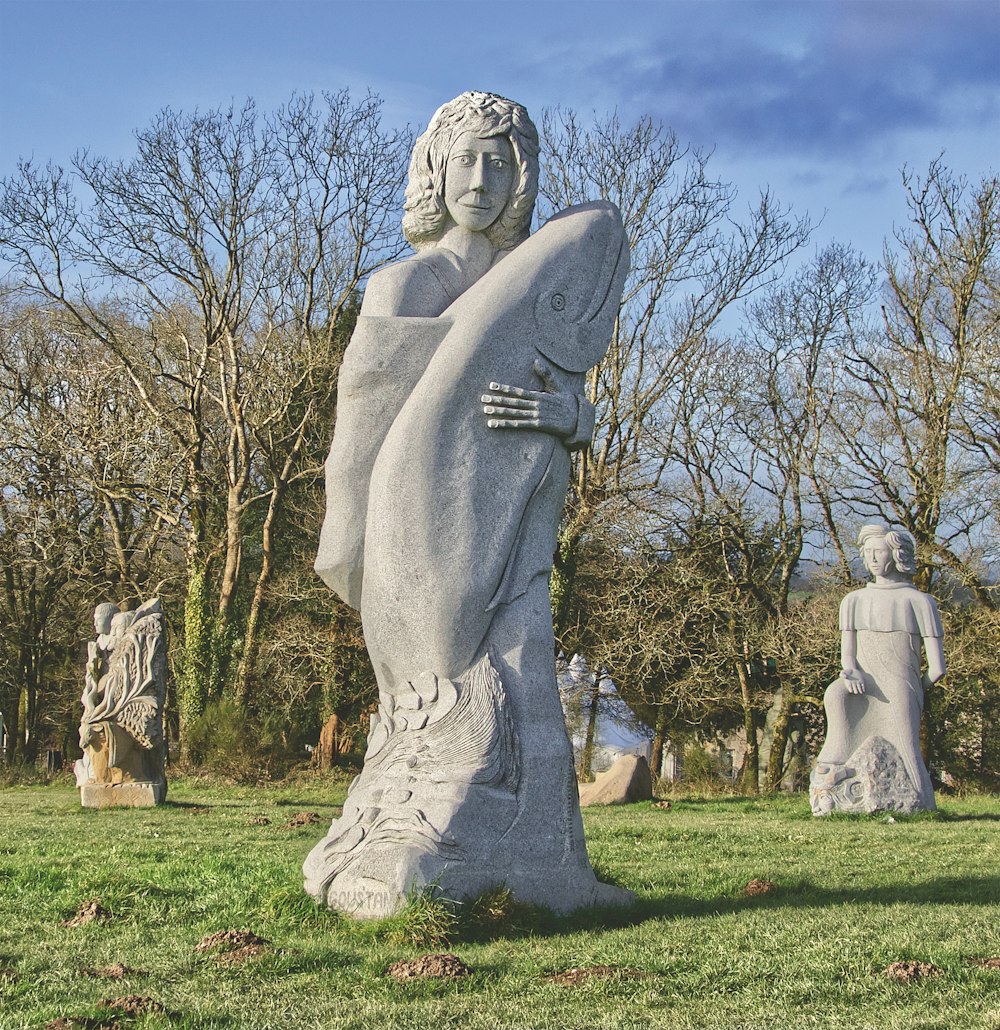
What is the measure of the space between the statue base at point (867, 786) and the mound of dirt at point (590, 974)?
9264 millimetres

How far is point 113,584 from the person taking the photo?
26.5 m

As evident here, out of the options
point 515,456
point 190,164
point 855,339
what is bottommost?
point 515,456

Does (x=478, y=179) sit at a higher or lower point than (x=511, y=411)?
higher

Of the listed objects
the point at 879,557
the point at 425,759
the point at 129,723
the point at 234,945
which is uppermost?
the point at 879,557

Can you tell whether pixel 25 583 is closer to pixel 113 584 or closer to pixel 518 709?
pixel 113 584

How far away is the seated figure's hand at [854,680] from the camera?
14289mm

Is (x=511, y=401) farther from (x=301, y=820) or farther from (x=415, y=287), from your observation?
(x=301, y=820)

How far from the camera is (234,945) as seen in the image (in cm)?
527

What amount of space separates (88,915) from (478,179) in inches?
161

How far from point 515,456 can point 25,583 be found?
80.0ft

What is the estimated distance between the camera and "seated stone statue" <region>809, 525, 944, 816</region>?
13781mm

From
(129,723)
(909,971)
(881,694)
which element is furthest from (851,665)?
(909,971)

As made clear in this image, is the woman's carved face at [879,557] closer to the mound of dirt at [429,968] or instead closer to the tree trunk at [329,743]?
the mound of dirt at [429,968]

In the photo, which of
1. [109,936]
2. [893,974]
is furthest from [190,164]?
[893,974]
